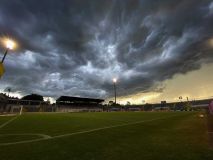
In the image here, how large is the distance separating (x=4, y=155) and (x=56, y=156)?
1.91 metres

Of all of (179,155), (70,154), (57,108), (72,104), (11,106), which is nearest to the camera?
(179,155)

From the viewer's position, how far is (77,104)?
131 metres

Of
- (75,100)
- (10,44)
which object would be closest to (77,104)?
(75,100)

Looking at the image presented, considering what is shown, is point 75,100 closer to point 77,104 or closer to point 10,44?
point 77,104

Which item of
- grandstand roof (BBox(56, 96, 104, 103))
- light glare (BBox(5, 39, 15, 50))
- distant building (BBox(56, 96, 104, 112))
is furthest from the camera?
grandstand roof (BBox(56, 96, 104, 103))

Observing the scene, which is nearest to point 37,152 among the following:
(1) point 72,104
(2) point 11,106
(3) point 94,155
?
(3) point 94,155

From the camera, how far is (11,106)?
9831 cm

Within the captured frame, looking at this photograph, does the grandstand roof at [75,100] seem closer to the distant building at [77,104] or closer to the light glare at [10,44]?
the distant building at [77,104]

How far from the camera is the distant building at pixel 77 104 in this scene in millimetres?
117031

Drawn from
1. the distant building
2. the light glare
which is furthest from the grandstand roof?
the light glare

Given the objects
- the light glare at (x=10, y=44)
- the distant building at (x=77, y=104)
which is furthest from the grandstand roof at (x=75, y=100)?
the light glare at (x=10, y=44)

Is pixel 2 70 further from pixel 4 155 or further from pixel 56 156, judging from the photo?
pixel 56 156

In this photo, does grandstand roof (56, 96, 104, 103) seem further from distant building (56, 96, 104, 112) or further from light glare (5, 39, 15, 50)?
light glare (5, 39, 15, 50)

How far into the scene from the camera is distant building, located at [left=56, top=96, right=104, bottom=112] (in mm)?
117031
